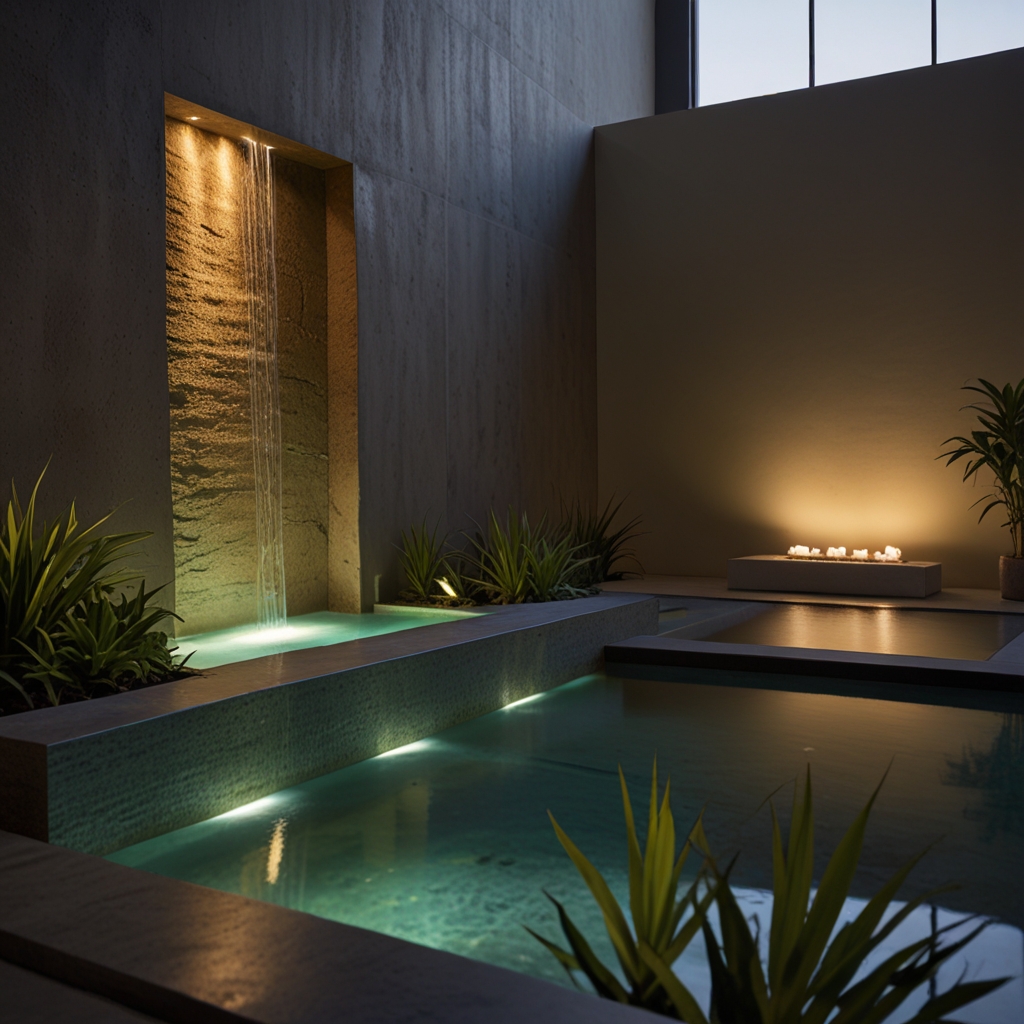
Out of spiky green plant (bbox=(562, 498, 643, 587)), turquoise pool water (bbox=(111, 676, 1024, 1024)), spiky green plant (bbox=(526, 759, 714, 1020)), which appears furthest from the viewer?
spiky green plant (bbox=(562, 498, 643, 587))

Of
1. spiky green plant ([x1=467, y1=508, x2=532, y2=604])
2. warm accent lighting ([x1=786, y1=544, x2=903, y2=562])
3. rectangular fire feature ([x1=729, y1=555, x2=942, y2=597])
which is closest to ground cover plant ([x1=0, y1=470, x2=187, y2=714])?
spiky green plant ([x1=467, y1=508, x2=532, y2=604])

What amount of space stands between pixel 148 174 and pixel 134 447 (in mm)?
1241

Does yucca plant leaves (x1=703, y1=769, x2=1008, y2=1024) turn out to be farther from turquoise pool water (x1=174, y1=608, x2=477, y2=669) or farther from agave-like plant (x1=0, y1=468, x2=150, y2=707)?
turquoise pool water (x1=174, y1=608, x2=477, y2=669)

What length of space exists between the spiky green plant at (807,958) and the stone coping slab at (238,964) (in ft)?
0.43

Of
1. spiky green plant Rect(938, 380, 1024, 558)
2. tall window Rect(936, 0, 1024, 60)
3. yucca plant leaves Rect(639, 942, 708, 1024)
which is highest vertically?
tall window Rect(936, 0, 1024, 60)

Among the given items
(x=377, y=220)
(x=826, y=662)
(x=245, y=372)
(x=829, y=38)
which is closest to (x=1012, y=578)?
(x=826, y=662)

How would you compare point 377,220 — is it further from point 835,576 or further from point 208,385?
point 835,576

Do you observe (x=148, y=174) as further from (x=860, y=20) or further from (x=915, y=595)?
(x=860, y=20)

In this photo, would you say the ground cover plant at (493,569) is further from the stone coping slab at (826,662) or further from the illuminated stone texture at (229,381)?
the stone coping slab at (826,662)

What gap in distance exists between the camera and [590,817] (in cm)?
259

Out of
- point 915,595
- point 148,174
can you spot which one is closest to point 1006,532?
point 915,595

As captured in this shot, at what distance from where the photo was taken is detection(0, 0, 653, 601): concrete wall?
3.99 metres

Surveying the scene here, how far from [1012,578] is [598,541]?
296 cm

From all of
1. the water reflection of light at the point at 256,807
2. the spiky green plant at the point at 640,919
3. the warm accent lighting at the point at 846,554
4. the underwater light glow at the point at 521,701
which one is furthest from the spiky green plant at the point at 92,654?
the warm accent lighting at the point at 846,554
